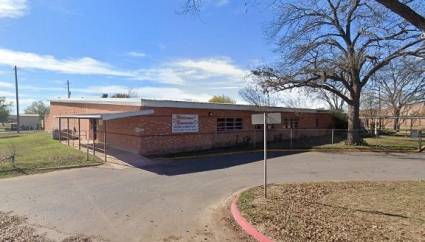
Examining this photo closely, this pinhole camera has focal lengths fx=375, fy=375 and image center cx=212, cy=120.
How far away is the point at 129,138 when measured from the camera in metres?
20.2

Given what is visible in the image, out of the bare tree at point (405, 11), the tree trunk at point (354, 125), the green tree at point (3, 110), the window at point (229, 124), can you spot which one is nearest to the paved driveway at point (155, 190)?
the window at point (229, 124)

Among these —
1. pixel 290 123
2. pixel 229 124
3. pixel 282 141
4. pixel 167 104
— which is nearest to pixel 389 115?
pixel 290 123

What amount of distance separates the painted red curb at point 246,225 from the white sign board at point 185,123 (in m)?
12.1

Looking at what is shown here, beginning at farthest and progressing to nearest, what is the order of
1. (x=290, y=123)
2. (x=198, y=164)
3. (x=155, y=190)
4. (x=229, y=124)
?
(x=290, y=123), (x=229, y=124), (x=198, y=164), (x=155, y=190)

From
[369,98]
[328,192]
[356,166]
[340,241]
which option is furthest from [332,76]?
[369,98]

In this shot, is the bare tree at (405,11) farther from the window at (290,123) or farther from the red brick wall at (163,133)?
the window at (290,123)

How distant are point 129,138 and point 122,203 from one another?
1107 cm

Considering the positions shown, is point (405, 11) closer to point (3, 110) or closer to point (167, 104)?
point (167, 104)

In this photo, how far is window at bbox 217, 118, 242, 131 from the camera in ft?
79.2

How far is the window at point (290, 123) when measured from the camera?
31.6 meters

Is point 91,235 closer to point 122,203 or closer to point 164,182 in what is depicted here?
point 122,203

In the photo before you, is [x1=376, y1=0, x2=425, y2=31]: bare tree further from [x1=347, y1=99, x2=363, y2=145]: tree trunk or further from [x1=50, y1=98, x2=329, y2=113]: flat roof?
[x1=347, y1=99, x2=363, y2=145]: tree trunk

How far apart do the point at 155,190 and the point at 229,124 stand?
14370 mm

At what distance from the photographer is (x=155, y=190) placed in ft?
36.1
